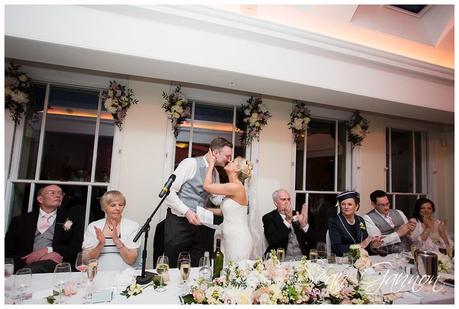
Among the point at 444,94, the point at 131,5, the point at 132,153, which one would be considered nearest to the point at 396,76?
the point at 444,94

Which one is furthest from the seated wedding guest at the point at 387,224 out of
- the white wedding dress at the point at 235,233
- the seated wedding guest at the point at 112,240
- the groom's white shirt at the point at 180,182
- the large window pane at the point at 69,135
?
the large window pane at the point at 69,135

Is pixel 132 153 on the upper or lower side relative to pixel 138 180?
upper

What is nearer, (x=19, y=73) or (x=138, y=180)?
(x=19, y=73)

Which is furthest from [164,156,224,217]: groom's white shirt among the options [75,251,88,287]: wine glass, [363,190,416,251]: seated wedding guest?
[363,190,416,251]: seated wedding guest

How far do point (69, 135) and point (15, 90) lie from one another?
0.59 metres

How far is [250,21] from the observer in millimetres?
2342

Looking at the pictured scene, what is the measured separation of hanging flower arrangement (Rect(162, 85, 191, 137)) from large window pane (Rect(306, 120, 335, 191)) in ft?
5.81

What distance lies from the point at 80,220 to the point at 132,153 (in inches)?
32.1

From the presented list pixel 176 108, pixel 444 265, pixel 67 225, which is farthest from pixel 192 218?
pixel 444 265

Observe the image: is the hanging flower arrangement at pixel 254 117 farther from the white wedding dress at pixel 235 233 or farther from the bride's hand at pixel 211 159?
the white wedding dress at pixel 235 233

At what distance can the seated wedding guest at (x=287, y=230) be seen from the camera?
272cm

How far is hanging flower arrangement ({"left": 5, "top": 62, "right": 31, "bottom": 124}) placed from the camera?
2.46 metres

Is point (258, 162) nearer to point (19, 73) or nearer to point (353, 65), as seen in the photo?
point (353, 65)

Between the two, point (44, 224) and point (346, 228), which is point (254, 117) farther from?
point (44, 224)
